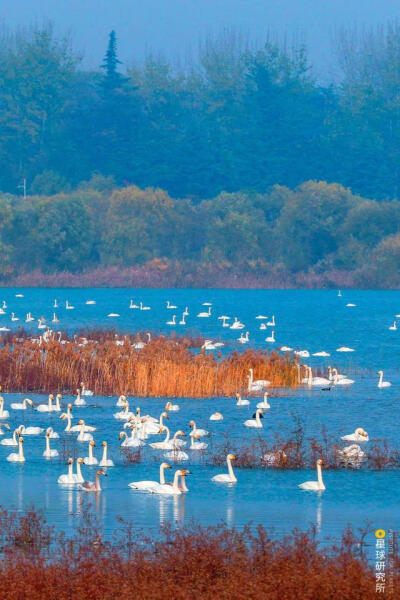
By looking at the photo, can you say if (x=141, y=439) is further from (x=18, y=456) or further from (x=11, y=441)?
(x=18, y=456)

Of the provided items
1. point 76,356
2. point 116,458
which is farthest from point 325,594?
point 76,356

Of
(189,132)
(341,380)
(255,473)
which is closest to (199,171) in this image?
(189,132)

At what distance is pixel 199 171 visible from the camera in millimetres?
107688

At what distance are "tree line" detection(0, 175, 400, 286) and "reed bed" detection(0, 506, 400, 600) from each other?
261 feet

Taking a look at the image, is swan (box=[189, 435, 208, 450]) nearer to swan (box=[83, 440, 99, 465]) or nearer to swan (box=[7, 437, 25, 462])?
swan (box=[83, 440, 99, 465])

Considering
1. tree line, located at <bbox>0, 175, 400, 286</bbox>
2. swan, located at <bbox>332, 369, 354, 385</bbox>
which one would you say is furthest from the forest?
swan, located at <bbox>332, 369, 354, 385</bbox>

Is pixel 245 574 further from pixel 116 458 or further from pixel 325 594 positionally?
pixel 116 458

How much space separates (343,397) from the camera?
3294 cm

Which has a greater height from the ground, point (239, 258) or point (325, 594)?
point (239, 258)

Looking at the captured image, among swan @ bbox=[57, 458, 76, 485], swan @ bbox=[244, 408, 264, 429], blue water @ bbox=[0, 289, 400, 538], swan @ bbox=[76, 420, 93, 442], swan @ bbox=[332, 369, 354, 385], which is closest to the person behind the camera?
blue water @ bbox=[0, 289, 400, 538]

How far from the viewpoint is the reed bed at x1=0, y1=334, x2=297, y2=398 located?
31500mm

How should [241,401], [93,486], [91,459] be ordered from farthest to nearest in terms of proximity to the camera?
1. [241,401]
2. [91,459]
3. [93,486]

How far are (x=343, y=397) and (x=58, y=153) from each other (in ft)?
259

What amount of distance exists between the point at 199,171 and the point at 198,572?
313 feet
